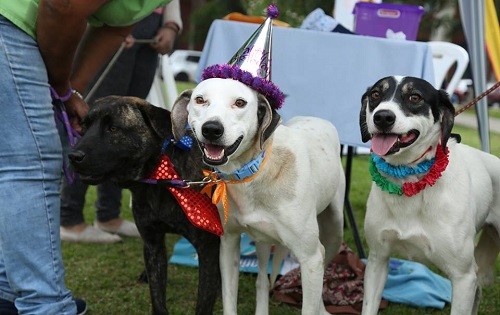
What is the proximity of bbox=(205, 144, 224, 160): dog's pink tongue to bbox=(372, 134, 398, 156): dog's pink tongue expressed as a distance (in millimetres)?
642

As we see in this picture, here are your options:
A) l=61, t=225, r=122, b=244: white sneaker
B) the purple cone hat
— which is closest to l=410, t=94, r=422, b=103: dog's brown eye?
the purple cone hat

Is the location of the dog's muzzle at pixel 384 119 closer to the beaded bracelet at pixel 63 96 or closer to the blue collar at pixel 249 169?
the blue collar at pixel 249 169

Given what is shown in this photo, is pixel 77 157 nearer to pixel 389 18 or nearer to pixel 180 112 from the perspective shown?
pixel 180 112

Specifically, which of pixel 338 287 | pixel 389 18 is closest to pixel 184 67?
pixel 389 18

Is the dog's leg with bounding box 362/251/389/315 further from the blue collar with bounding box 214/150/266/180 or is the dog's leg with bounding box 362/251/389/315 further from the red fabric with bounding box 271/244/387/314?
the red fabric with bounding box 271/244/387/314

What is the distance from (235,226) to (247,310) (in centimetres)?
94

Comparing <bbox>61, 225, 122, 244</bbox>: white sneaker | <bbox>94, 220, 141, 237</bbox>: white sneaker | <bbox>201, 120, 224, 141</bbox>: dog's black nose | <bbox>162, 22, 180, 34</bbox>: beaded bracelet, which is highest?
<bbox>201, 120, 224, 141</bbox>: dog's black nose

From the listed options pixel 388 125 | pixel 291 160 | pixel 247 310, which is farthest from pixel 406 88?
pixel 247 310

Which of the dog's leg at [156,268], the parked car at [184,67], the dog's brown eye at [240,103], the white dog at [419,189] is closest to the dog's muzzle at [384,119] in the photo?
the white dog at [419,189]

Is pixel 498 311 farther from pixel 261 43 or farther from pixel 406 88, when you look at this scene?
pixel 261 43

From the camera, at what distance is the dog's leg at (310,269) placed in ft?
11.0

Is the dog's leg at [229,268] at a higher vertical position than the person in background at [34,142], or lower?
lower

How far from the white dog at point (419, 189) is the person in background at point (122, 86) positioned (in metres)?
2.29

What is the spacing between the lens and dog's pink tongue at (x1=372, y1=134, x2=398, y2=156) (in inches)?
121
